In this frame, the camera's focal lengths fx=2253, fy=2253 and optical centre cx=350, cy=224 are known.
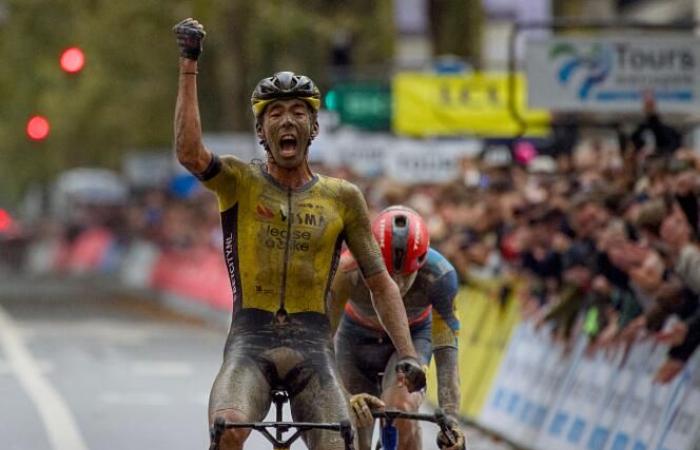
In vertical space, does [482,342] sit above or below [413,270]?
below

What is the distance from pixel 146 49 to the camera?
49719 mm

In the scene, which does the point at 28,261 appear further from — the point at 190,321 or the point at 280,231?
the point at 280,231

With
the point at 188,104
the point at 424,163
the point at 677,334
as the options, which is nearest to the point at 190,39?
the point at 188,104

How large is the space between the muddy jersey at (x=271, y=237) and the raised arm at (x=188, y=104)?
299 millimetres

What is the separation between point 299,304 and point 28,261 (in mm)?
71871

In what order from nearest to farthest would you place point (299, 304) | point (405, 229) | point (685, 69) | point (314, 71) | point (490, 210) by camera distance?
1. point (299, 304)
2. point (405, 229)
3. point (685, 69)
4. point (490, 210)
5. point (314, 71)

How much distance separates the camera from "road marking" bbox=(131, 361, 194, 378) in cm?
2617

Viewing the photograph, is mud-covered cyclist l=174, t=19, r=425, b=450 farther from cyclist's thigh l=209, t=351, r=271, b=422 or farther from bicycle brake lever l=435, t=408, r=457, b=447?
bicycle brake lever l=435, t=408, r=457, b=447

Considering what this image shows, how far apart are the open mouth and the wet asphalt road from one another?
7651mm

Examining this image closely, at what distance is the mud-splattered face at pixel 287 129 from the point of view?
31.7 ft

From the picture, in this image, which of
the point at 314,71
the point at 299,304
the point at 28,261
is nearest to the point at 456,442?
the point at 299,304

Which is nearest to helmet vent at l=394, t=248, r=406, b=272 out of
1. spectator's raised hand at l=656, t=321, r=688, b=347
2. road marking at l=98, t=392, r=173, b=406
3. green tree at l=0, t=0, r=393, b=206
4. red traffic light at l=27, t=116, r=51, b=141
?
spectator's raised hand at l=656, t=321, r=688, b=347

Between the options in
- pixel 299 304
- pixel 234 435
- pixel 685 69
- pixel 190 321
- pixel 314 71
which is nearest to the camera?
pixel 234 435

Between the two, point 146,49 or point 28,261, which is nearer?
point 146,49
